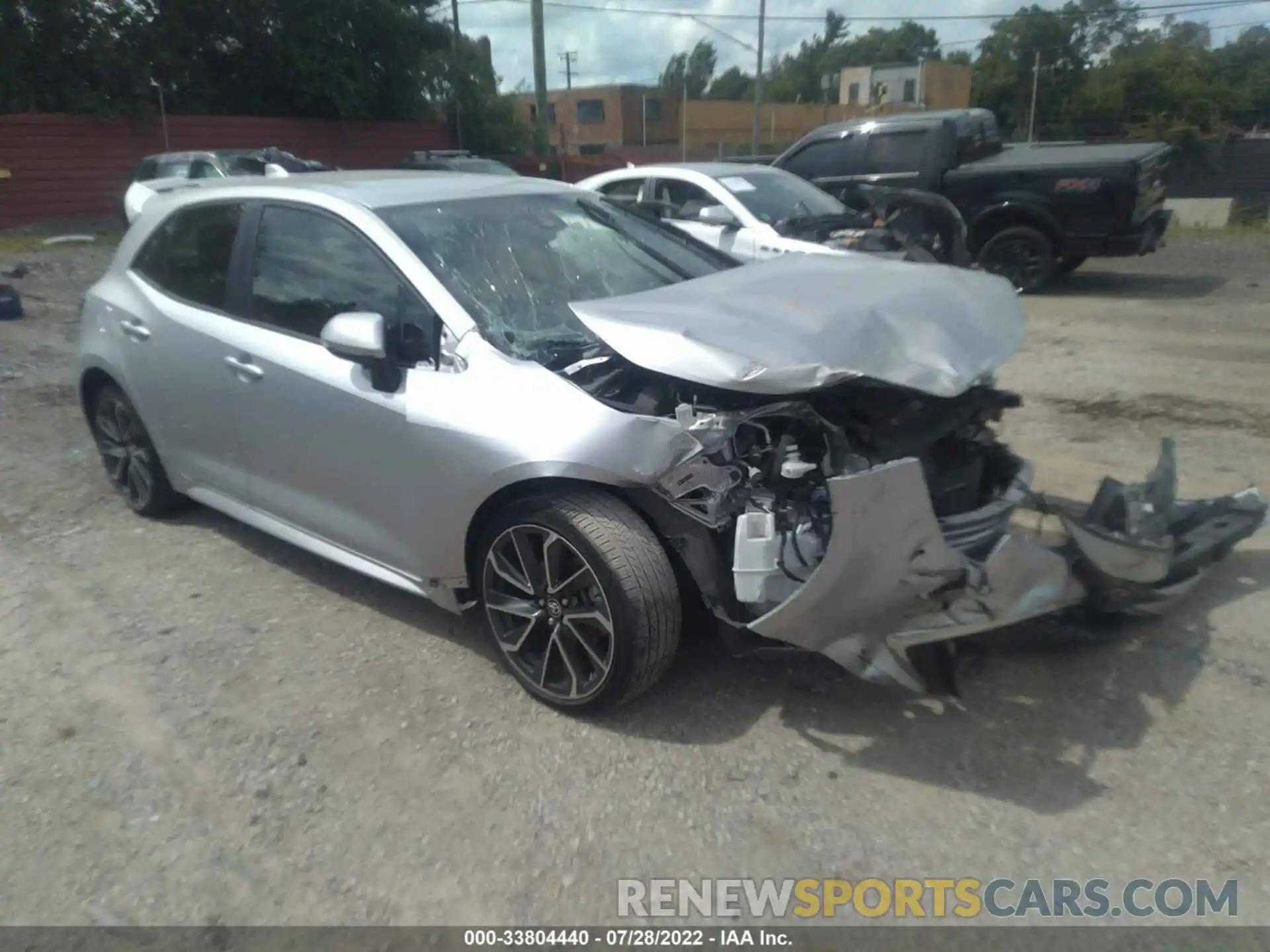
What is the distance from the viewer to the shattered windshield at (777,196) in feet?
31.6

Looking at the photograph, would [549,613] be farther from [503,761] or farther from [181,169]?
[181,169]

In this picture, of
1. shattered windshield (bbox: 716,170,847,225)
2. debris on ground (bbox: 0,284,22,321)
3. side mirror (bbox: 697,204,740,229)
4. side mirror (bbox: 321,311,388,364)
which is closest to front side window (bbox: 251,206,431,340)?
side mirror (bbox: 321,311,388,364)

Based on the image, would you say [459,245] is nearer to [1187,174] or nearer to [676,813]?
[676,813]

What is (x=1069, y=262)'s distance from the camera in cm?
1201

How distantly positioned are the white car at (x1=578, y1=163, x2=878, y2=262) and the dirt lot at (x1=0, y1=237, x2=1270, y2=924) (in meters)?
5.34

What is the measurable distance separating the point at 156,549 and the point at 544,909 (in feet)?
10.5

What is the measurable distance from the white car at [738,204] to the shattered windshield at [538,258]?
420 centimetres

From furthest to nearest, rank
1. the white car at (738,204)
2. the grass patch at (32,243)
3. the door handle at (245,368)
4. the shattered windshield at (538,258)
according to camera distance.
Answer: the grass patch at (32,243)
the white car at (738,204)
the door handle at (245,368)
the shattered windshield at (538,258)

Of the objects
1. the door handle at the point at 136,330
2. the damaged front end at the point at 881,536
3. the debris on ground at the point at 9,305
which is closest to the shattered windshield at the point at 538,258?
the damaged front end at the point at 881,536

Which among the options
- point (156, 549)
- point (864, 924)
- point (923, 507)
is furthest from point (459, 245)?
point (864, 924)

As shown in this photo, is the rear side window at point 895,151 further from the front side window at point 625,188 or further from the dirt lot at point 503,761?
the dirt lot at point 503,761

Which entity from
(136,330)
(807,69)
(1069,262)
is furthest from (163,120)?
(807,69)

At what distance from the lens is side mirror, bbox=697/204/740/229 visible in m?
9.34

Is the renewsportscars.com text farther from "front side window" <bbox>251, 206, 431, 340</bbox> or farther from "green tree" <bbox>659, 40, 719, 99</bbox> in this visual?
"green tree" <bbox>659, 40, 719, 99</bbox>
